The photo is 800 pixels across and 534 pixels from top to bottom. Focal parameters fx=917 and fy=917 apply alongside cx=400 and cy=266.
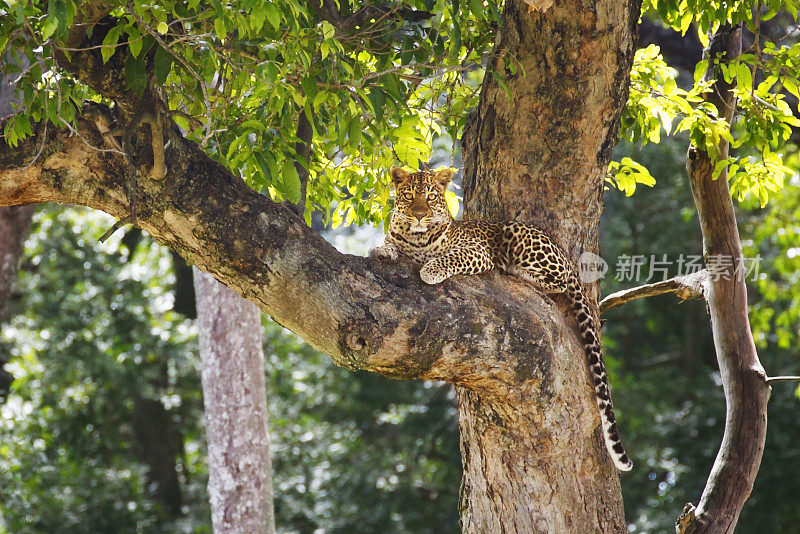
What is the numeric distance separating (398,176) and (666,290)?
176cm

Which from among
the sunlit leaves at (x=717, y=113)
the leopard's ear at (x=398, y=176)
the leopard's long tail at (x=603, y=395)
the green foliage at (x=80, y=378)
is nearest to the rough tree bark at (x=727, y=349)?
the sunlit leaves at (x=717, y=113)

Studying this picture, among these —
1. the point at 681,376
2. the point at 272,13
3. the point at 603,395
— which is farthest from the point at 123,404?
the point at 272,13

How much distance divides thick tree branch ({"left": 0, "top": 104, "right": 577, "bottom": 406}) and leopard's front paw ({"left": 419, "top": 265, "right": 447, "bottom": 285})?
10cm

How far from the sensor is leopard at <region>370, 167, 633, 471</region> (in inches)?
168

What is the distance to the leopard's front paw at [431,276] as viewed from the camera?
12.7 feet

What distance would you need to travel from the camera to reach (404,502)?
35.9 ft

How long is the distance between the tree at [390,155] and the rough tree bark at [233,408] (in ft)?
9.39

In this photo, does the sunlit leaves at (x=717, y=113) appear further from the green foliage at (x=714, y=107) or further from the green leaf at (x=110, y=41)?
the green leaf at (x=110, y=41)

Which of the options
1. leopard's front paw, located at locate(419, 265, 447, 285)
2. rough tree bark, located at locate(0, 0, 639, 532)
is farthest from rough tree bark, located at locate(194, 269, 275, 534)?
leopard's front paw, located at locate(419, 265, 447, 285)

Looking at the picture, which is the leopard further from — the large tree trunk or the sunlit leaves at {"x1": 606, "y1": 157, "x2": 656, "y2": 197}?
the sunlit leaves at {"x1": 606, "y1": 157, "x2": 656, "y2": 197}

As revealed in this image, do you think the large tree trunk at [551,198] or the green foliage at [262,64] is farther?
the large tree trunk at [551,198]

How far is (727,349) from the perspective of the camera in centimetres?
525

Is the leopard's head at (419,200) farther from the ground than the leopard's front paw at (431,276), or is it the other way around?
the leopard's head at (419,200)

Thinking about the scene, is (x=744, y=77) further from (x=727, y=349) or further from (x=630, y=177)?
(x=727, y=349)
